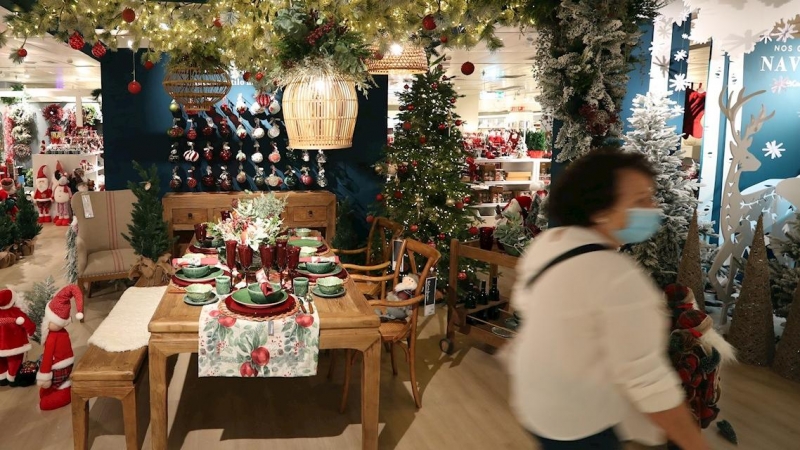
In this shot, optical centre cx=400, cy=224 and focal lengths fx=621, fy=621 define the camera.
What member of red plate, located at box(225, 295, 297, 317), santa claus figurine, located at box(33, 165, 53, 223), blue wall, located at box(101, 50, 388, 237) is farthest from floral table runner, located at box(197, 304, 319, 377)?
santa claus figurine, located at box(33, 165, 53, 223)

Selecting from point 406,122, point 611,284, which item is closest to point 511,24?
point 406,122

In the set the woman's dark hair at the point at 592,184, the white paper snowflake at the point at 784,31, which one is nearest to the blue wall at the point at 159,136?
the white paper snowflake at the point at 784,31

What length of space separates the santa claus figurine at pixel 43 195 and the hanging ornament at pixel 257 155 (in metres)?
5.23

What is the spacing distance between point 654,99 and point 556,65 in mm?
1357

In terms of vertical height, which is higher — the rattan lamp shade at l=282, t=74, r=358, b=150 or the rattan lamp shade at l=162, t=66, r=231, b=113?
the rattan lamp shade at l=162, t=66, r=231, b=113

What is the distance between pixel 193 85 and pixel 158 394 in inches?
116

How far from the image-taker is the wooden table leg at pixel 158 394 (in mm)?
2619

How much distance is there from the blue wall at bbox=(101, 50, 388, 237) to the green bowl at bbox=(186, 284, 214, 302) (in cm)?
374

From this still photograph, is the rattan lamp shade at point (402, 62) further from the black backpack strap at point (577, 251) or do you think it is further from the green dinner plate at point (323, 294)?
the black backpack strap at point (577, 251)

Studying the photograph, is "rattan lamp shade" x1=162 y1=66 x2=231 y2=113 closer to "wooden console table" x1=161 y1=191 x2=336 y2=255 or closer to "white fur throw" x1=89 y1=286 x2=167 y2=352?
"wooden console table" x1=161 y1=191 x2=336 y2=255

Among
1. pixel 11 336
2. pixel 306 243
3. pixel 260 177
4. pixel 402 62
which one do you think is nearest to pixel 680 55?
pixel 402 62

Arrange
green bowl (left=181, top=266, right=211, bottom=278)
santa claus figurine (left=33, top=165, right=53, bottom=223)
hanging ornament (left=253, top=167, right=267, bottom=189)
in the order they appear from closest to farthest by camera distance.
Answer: green bowl (left=181, top=266, right=211, bottom=278) < hanging ornament (left=253, top=167, right=267, bottom=189) < santa claus figurine (left=33, top=165, right=53, bottom=223)

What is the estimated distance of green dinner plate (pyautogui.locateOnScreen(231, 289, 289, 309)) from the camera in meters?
2.68

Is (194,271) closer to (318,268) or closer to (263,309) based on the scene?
(318,268)
